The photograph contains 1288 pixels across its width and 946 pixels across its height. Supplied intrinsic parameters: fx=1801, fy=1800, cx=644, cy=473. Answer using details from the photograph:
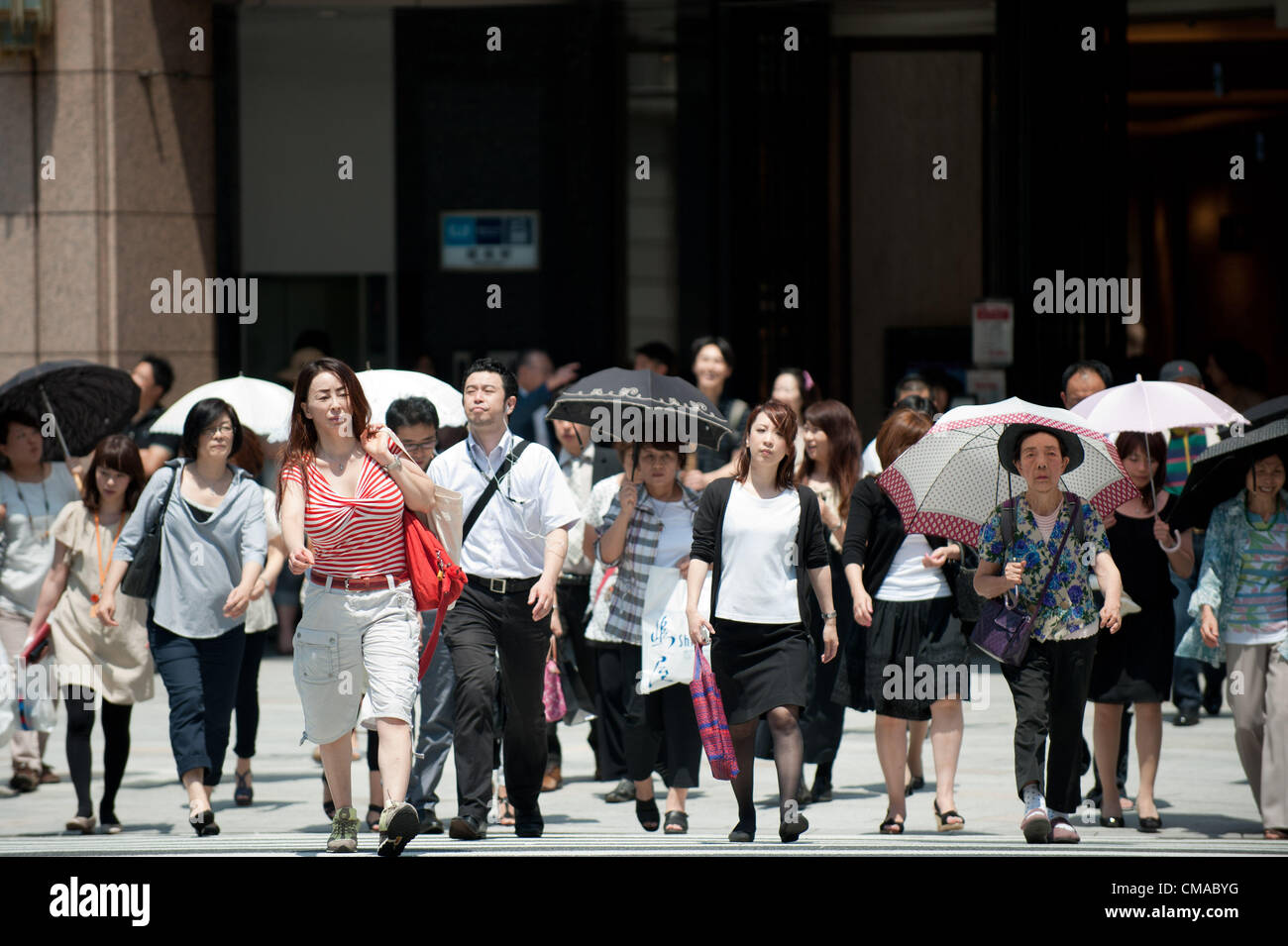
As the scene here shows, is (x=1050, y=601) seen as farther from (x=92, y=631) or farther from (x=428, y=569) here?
(x=92, y=631)

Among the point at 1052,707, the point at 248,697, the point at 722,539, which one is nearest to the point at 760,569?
the point at 722,539

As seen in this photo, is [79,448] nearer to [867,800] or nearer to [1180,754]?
[867,800]

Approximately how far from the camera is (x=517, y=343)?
16359 mm

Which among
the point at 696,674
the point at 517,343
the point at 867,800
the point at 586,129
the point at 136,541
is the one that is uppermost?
the point at 586,129

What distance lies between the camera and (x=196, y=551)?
8.26 m

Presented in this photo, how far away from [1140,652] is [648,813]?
93.7 inches

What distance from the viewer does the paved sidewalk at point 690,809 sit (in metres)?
7.07

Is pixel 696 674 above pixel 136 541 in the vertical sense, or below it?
below

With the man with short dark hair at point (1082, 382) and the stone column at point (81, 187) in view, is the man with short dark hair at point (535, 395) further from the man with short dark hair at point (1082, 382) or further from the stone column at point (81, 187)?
the man with short dark hair at point (1082, 382)
